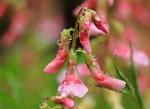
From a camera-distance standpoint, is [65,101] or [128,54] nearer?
[65,101]

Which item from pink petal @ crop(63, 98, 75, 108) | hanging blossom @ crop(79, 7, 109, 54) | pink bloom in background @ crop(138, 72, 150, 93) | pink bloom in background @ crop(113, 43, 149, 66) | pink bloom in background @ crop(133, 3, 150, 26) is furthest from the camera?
pink bloom in background @ crop(133, 3, 150, 26)

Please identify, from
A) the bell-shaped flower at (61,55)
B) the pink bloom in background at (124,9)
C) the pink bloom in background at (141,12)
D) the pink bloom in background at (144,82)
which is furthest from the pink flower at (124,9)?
the bell-shaped flower at (61,55)

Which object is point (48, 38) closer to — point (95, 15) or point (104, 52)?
point (104, 52)

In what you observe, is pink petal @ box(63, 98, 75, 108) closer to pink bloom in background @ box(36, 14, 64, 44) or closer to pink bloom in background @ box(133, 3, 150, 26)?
pink bloom in background @ box(133, 3, 150, 26)

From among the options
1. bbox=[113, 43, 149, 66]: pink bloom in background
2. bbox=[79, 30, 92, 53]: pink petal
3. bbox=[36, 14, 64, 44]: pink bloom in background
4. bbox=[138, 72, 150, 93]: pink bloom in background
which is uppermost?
bbox=[36, 14, 64, 44]: pink bloom in background

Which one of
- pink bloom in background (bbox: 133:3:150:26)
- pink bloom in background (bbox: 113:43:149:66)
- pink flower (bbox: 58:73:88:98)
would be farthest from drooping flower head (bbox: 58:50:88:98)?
pink bloom in background (bbox: 133:3:150:26)

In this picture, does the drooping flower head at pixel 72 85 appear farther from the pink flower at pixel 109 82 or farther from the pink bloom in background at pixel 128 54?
the pink bloom in background at pixel 128 54

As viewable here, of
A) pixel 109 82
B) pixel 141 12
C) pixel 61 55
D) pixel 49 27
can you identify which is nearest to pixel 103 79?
pixel 109 82

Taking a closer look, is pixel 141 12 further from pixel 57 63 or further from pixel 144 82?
pixel 57 63
